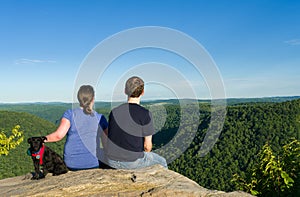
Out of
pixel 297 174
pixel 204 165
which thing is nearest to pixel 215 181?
pixel 204 165

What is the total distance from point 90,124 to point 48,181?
3.96ft

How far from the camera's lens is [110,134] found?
16.8ft

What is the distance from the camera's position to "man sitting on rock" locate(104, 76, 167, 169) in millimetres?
4848

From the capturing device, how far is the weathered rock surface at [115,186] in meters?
4.52

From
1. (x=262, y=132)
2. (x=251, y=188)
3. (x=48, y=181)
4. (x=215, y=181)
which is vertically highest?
(x=48, y=181)

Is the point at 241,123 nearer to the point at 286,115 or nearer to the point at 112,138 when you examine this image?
the point at 286,115

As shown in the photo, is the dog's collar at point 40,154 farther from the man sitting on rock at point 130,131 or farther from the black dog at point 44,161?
the man sitting on rock at point 130,131

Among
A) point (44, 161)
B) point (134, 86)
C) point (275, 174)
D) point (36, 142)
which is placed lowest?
point (275, 174)

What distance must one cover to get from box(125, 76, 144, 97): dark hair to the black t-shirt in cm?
19

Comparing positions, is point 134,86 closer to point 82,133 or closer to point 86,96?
point 86,96

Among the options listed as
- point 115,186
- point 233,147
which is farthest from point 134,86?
point 233,147

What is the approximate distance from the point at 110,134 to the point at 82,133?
627 mm

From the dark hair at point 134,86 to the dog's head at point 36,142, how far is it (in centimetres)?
170

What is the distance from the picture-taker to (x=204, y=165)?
254ft
